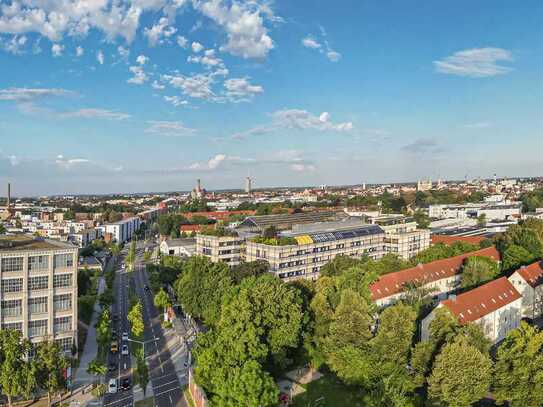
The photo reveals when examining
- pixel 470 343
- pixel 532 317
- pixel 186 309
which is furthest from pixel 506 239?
pixel 186 309

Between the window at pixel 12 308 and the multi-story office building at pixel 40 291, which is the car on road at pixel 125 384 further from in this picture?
the window at pixel 12 308

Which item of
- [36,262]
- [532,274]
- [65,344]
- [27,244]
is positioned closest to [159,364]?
[65,344]

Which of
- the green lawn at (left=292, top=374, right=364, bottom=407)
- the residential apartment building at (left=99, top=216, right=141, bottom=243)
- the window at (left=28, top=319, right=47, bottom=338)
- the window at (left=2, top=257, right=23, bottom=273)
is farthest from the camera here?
the residential apartment building at (left=99, top=216, right=141, bottom=243)

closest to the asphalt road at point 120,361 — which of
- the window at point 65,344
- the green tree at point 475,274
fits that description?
the window at point 65,344

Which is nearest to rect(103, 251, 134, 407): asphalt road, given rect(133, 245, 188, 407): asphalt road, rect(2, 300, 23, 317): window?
rect(133, 245, 188, 407): asphalt road

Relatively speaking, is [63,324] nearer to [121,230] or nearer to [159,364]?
[159,364]

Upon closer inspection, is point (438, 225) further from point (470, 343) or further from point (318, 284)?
point (470, 343)

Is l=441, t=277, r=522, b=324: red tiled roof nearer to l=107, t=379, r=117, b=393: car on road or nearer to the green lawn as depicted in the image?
the green lawn
